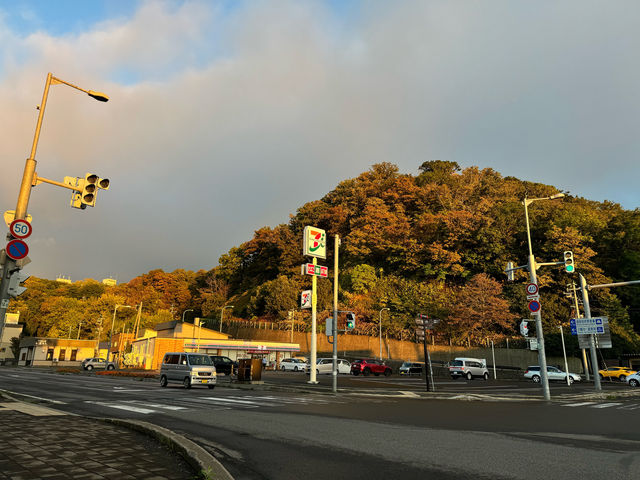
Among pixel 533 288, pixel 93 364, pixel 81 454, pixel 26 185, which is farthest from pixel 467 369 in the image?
pixel 93 364

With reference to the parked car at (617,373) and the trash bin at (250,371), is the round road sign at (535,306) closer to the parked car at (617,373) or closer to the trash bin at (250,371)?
the trash bin at (250,371)

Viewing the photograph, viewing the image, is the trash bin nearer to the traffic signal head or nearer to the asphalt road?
the asphalt road

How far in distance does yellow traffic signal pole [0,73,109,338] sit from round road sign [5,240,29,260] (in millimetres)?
607

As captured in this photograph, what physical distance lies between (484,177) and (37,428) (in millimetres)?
70823

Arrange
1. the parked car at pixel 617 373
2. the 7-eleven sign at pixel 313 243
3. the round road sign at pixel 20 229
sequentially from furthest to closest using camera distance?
the parked car at pixel 617 373 < the 7-eleven sign at pixel 313 243 < the round road sign at pixel 20 229

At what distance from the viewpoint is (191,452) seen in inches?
223

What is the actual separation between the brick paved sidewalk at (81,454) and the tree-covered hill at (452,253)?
47.6 metres

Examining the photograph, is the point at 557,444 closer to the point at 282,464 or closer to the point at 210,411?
the point at 282,464

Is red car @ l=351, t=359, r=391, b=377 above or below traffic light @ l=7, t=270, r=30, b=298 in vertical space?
below

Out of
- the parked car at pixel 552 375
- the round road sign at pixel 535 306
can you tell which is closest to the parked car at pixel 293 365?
the parked car at pixel 552 375

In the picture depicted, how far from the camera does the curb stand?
15.8ft

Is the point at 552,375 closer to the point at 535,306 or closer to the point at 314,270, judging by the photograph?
the point at 535,306

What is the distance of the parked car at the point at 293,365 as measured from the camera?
47787mm

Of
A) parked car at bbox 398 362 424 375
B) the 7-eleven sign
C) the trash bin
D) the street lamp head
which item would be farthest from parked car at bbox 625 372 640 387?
the street lamp head
